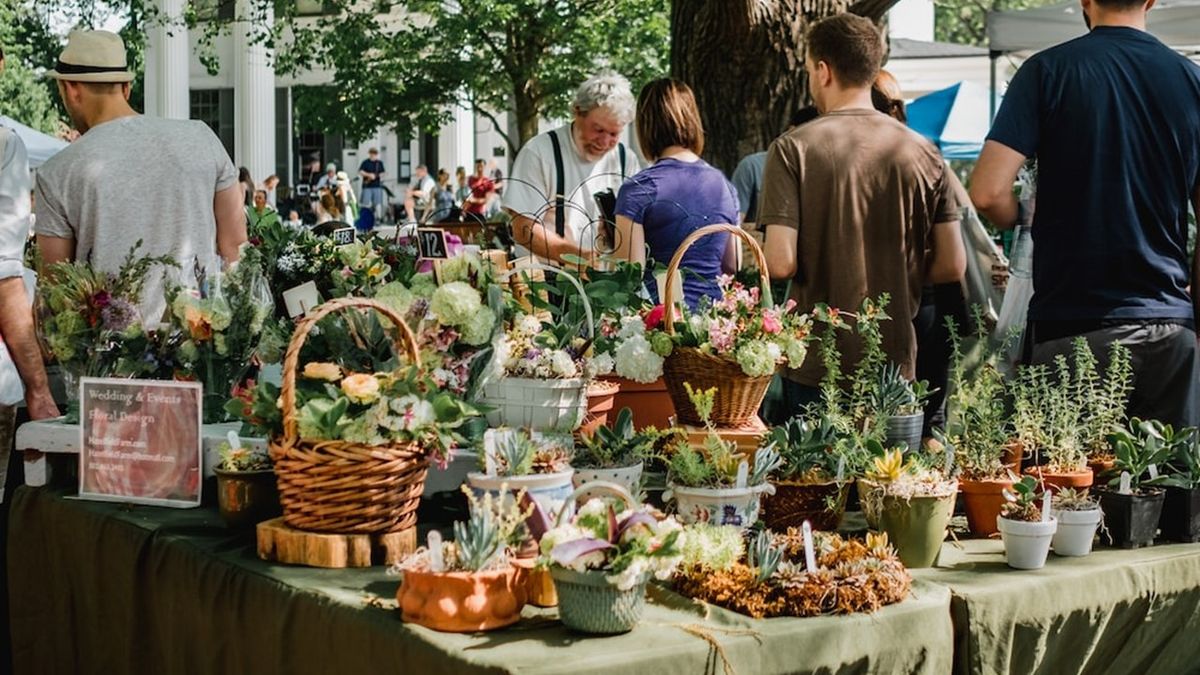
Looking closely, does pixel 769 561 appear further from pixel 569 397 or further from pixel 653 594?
pixel 569 397

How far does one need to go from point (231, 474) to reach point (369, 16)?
1532 centimetres

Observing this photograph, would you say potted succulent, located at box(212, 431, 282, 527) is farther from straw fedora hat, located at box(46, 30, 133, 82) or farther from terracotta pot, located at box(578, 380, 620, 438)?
straw fedora hat, located at box(46, 30, 133, 82)

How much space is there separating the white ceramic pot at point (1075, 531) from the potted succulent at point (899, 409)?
37 cm

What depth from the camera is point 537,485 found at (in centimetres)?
224

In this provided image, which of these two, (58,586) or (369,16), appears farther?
(369,16)

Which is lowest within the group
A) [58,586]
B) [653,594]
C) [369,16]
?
[58,586]

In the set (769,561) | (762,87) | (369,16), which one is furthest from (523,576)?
(369,16)

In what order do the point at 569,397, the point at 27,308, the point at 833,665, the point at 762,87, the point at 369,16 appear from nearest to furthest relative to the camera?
the point at 833,665, the point at 569,397, the point at 27,308, the point at 762,87, the point at 369,16

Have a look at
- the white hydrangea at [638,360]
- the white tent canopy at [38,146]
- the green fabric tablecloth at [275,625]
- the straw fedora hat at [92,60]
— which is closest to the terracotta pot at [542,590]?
the green fabric tablecloth at [275,625]

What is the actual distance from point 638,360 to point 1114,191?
43.9 inches

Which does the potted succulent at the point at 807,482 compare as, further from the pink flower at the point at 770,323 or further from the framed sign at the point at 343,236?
the framed sign at the point at 343,236

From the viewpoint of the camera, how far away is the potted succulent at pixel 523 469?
2240 millimetres

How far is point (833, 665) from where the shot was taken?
2.04 meters

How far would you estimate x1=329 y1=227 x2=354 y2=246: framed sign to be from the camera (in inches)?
139
